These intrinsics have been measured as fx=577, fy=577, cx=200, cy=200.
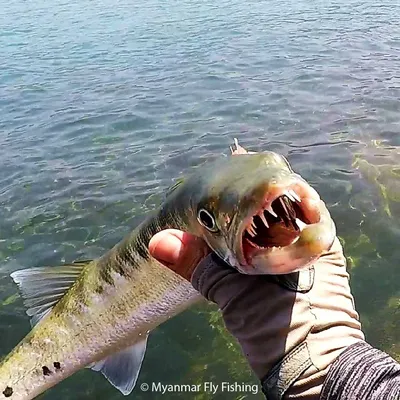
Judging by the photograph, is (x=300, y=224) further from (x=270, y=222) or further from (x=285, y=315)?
(x=285, y=315)

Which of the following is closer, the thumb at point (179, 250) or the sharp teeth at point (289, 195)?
the sharp teeth at point (289, 195)

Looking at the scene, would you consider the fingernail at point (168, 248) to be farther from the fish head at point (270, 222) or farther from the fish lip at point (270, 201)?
the fish lip at point (270, 201)

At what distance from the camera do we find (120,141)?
9.20m

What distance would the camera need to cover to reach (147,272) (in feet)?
10.4

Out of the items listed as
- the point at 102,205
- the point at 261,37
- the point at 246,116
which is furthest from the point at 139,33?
the point at 102,205

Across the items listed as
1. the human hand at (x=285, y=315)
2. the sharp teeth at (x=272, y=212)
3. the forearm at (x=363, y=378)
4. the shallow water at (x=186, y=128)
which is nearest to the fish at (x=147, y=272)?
the sharp teeth at (x=272, y=212)

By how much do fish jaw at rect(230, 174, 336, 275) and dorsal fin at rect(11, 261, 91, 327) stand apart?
1652mm

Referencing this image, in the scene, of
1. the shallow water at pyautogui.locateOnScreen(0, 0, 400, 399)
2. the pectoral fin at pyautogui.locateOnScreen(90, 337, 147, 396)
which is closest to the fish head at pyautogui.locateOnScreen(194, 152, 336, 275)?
the pectoral fin at pyautogui.locateOnScreen(90, 337, 147, 396)

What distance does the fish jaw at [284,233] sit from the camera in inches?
79.0

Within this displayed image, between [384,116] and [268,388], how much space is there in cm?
757

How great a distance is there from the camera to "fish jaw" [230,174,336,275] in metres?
2.01

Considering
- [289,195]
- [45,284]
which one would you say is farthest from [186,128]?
[289,195]

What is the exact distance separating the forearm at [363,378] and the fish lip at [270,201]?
47cm

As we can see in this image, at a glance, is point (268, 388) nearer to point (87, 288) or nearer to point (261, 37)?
point (87, 288)
